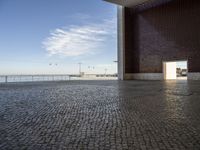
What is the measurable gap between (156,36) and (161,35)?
0.58m

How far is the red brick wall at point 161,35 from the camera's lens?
65.9ft

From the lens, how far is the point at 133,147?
7.79ft

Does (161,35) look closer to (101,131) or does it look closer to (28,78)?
(28,78)

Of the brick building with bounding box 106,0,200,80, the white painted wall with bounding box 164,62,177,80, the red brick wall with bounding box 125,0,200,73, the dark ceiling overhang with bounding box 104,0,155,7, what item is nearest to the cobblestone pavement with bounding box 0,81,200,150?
the red brick wall with bounding box 125,0,200,73

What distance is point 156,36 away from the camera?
23.0 metres

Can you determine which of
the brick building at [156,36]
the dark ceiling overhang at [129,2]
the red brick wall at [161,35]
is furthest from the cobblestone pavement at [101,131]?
the dark ceiling overhang at [129,2]

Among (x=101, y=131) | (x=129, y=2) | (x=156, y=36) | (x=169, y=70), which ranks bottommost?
(x=101, y=131)

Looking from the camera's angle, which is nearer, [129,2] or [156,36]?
[156,36]

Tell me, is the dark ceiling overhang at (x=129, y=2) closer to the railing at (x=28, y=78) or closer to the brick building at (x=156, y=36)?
the brick building at (x=156, y=36)

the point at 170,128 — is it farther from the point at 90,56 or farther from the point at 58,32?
the point at 90,56

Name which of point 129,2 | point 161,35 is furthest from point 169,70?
point 129,2

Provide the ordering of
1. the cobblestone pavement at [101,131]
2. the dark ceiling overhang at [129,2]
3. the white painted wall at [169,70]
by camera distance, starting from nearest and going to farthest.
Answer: the cobblestone pavement at [101,131] < the white painted wall at [169,70] < the dark ceiling overhang at [129,2]

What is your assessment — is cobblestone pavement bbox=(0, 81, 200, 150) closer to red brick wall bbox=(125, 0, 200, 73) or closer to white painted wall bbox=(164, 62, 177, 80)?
red brick wall bbox=(125, 0, 200, 73)

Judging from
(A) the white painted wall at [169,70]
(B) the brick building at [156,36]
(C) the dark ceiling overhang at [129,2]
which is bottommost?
(A) the white painted wall at [169,70]
